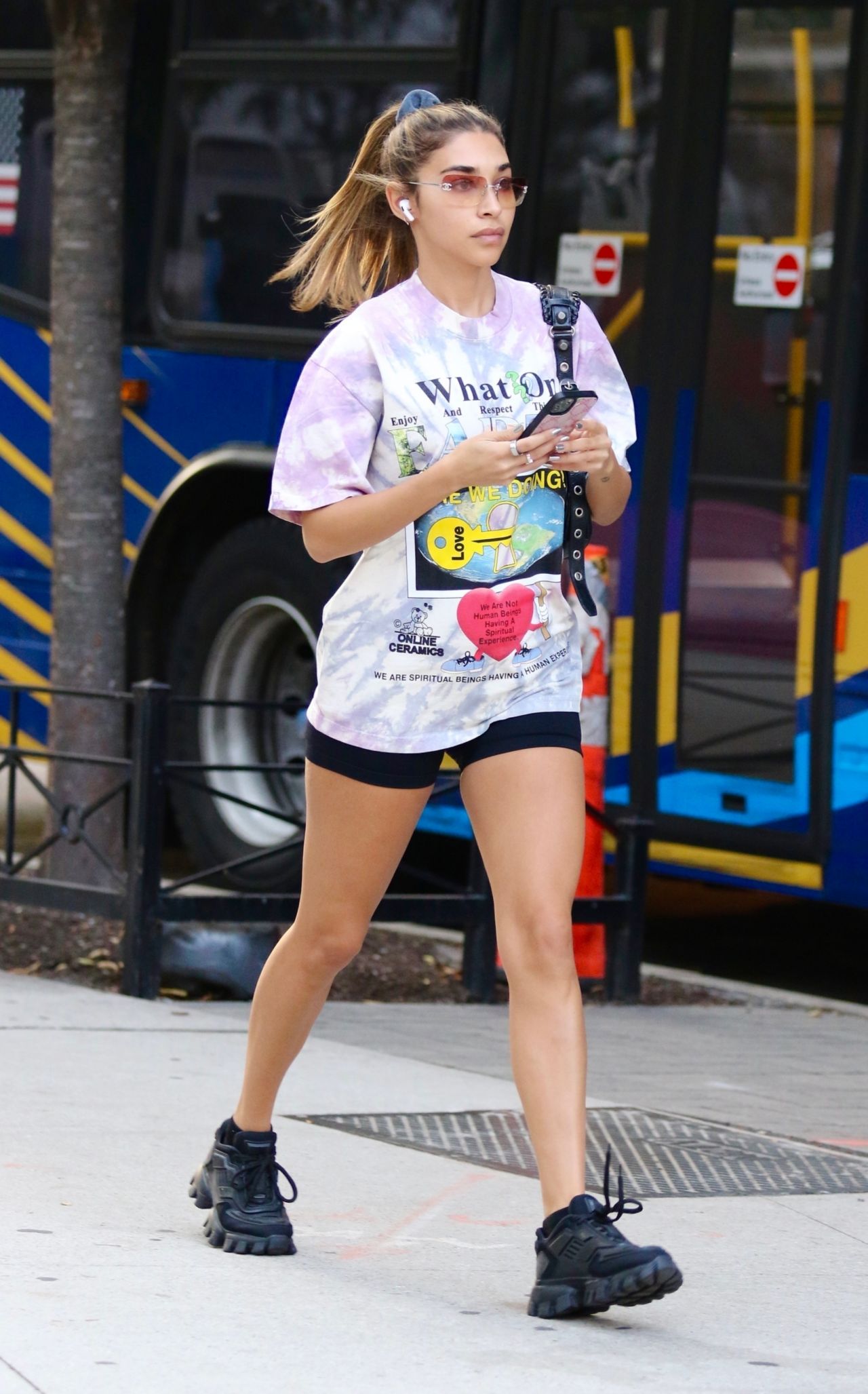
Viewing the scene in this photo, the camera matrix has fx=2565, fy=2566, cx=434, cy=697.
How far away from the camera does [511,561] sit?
4.12 metres

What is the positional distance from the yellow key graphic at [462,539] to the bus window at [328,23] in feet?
16.6

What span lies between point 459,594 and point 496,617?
0.07 metres

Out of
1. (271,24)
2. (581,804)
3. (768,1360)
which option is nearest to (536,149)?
(271,24)

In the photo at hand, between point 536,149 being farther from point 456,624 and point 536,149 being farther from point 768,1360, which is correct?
point 768,1360

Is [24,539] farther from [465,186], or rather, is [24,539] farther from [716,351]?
[465,186]

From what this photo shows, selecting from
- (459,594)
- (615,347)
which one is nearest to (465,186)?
(459,594)

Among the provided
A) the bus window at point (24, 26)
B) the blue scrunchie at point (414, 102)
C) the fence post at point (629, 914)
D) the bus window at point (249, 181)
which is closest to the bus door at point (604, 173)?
the bus window at point (249, 181)

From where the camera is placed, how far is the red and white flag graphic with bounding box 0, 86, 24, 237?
33.0 feet

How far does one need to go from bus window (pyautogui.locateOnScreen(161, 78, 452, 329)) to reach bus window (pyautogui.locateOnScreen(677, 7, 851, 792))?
1.47m

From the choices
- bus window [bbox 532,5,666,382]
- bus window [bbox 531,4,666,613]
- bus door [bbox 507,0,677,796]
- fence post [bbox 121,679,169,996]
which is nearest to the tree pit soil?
fence post [bbox 121,679,169,996]

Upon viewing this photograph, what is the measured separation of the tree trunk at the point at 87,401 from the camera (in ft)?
26.4

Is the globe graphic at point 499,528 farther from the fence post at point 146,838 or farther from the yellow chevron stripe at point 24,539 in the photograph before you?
the yellow chevron stripe at point 24,539

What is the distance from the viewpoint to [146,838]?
6949 mm

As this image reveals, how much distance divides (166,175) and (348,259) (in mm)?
5341
